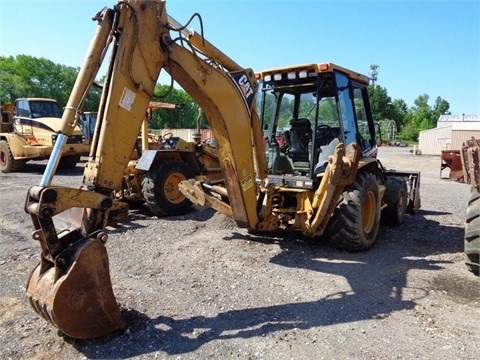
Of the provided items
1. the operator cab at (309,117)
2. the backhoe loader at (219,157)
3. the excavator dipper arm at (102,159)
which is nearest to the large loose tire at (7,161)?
the backhoe loader at (219,157)

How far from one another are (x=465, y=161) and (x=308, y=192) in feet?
6.86

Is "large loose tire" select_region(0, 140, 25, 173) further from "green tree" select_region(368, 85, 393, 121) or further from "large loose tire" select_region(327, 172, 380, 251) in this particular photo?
"green tree" select_region(368, 85, 393, 121)

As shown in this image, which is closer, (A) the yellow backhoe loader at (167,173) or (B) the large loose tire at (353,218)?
(B) the large loose tire at (353,218)

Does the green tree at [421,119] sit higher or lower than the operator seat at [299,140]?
higher

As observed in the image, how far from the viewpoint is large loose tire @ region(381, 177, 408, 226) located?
6.80 metres

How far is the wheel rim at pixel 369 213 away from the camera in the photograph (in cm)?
566

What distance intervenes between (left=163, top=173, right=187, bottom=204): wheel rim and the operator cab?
219 centimetres

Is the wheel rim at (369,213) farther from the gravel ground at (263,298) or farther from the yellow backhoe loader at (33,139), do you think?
the yellow backhoe loader at (33,139)

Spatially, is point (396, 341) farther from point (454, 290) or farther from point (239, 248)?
point (239, 248)

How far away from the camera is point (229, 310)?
3.72 meters

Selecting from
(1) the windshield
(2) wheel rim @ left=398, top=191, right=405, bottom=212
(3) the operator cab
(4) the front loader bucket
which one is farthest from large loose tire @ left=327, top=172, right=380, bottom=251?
(1) the windshield

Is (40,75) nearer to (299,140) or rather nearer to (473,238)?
(299,140)

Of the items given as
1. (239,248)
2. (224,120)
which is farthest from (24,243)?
(224,120)

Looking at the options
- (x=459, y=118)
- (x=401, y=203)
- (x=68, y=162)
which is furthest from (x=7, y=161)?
(x=459, y=118)
